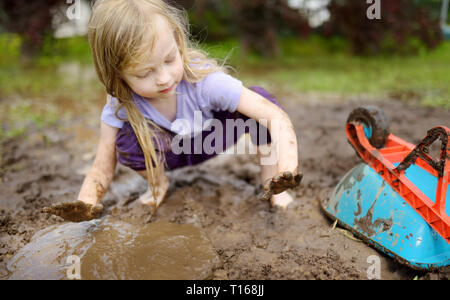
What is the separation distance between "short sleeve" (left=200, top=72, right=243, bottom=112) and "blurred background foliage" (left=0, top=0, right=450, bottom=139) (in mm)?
2425

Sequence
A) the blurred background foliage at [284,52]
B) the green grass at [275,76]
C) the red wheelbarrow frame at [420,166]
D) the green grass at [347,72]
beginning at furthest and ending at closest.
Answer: the blurred background foliage at [284,52] → the green grass at [347,72] → the green grass at [275,76] → the red wheelbarrow frame at [420,166]

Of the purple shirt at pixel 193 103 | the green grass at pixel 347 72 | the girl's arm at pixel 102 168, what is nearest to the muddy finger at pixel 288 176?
the purple shirt at pixel 193 103

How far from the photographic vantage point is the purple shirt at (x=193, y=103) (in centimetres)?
182

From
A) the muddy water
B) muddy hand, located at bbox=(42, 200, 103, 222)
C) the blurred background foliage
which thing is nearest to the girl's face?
muddy hand, located at bbox=(42, 200, 103, 222)

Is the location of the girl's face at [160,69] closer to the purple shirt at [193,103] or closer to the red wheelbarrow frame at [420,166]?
the purple shirt at [193,103]

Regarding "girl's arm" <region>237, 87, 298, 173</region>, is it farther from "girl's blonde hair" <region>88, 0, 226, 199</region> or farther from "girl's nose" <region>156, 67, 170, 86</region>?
"girl's nose" <region>156, 67, 170, 86</region>

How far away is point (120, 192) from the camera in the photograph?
2.29 m

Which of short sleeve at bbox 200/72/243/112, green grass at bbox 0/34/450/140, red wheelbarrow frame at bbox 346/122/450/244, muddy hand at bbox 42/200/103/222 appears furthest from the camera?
green grass at bbox 0/34/450/140

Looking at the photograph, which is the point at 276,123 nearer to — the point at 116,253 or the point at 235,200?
the point at 235,200

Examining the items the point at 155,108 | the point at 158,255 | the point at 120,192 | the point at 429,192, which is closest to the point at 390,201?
the point at 429,192

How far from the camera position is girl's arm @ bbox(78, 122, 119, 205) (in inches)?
73.1

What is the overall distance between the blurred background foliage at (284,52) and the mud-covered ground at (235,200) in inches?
37.6
